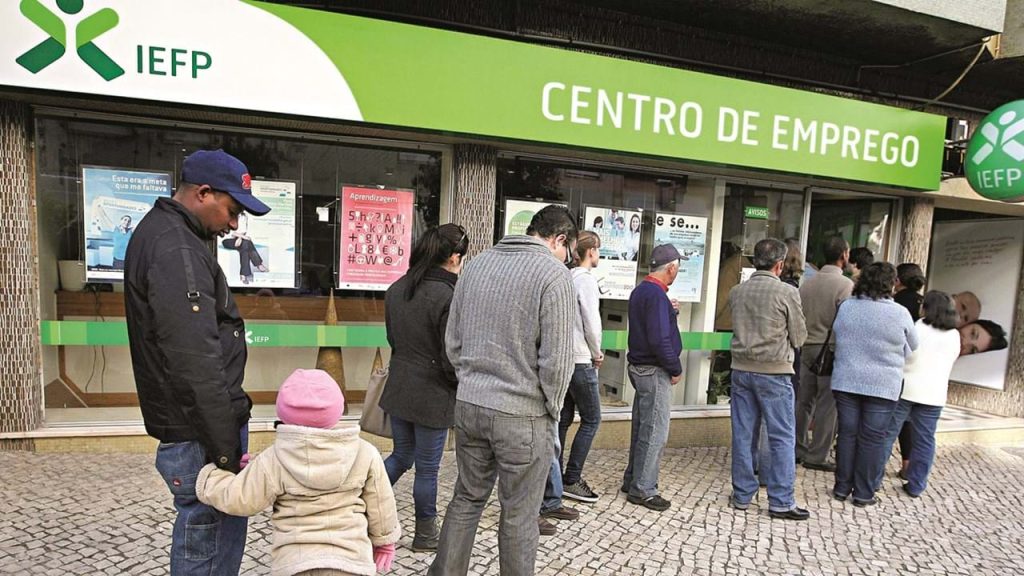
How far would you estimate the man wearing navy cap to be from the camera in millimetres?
1982

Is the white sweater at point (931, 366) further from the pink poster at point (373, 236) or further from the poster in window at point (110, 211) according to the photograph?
the poster in window at point (110, 211)

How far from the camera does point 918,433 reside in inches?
189

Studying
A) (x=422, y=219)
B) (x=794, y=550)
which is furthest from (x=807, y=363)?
(x=422, y=219)

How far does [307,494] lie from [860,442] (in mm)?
4295

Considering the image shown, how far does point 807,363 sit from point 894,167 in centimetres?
223

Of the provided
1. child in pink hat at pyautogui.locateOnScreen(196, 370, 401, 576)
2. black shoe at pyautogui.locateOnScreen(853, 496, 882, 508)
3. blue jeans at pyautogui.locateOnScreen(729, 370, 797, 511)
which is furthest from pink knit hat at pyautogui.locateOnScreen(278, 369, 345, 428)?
black shoe at pyautogui.locateOnScreen(853, 496, 882, 508)

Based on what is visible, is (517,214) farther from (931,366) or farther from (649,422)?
(931,366)

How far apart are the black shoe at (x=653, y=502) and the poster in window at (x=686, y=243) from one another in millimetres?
2386

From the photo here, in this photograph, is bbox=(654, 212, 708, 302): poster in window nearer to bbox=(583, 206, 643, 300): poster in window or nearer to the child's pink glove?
bbox=(583, 206, 643, 300): poster in window

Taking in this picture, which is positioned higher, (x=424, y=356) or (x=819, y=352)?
(x=424, y=356)

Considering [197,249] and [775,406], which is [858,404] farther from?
[197,249]

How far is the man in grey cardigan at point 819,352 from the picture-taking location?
17.5 ft

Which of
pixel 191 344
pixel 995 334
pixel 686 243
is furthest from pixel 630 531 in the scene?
pixel 995 334

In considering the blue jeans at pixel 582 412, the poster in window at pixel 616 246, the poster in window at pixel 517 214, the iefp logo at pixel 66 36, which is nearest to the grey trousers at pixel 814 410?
the poster in window at pixel 616 246
